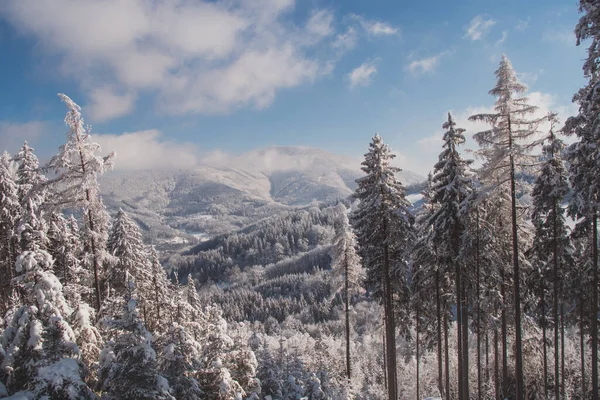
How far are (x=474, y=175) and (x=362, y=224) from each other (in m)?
6.09

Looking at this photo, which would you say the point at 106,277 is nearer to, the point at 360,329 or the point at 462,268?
the point at 462,268

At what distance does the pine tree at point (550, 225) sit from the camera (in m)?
17.1

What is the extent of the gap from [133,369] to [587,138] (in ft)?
57.9

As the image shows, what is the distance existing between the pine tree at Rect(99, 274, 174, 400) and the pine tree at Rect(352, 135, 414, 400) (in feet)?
39.2

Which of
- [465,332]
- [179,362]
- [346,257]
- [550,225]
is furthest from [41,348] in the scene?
[550,225]

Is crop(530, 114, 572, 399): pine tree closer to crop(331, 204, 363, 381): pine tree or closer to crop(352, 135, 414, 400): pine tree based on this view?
crop(352, 135, 414, 400): pine tree

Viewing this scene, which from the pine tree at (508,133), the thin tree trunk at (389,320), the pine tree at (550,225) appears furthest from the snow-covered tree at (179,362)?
the pine tree at (550,225)

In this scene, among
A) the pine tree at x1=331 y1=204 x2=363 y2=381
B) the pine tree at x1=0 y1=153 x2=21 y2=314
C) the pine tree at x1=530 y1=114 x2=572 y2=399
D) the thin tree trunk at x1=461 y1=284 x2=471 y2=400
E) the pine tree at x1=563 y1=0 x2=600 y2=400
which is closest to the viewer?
the pine tree at x1=563 y1=0 x2=600 y2=400

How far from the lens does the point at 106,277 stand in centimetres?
2553

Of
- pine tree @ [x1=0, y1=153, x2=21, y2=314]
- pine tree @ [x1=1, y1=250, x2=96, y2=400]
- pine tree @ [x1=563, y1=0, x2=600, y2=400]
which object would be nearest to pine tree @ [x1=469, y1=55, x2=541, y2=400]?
pine tree @ [x1=563, y1=0, x2=600, y2=400]

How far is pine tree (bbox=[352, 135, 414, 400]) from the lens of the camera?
17672 mm

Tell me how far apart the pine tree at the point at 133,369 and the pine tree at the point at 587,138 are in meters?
15.1

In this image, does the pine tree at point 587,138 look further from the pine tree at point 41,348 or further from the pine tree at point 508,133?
the pine tree at point 41,348

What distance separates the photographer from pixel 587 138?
42.4 feet
